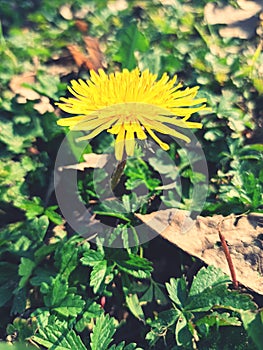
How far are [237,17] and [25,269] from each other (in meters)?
1.98

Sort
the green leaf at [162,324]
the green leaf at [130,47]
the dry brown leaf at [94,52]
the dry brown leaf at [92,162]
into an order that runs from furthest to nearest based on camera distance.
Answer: the dry brown leaf at [94,52] < the green leaf at [130,47] < the dry brown leaf at [92,162] < the green leaf at [162,324]

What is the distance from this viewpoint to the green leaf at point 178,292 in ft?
5.90

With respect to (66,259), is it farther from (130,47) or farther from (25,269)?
(130,47)

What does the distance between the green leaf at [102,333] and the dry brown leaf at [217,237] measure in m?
0.47

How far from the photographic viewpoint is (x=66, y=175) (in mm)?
2387

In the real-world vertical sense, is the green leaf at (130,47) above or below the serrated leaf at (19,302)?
above

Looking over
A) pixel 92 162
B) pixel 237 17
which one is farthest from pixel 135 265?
pixel 237 17

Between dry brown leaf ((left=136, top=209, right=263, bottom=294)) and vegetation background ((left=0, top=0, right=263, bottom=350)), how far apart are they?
0.05 m

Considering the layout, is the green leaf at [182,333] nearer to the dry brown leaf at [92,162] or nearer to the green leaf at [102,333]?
the green leaf at [102,333]

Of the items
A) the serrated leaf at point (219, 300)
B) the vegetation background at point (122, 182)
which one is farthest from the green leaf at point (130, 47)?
the serrated leaf at point (219, 300)

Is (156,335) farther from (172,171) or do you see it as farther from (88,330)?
(172,171)

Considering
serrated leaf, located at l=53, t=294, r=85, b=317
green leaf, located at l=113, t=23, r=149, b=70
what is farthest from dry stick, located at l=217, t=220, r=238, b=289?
green leaf, located at l=113, t=23, r=149, b=70

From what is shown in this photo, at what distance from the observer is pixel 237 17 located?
298cm

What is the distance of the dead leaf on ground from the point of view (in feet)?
9.41
